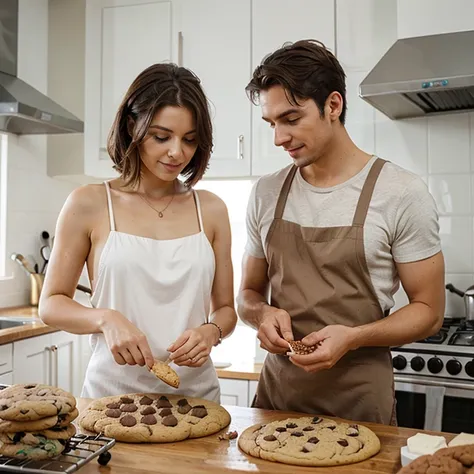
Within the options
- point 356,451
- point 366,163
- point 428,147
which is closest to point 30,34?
point 428,147

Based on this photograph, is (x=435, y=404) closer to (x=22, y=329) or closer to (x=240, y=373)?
(x=240, y=373)

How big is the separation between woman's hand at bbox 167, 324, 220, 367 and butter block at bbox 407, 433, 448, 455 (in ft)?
1.51

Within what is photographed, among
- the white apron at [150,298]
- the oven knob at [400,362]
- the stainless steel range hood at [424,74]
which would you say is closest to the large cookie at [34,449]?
the white apron at [150,298]

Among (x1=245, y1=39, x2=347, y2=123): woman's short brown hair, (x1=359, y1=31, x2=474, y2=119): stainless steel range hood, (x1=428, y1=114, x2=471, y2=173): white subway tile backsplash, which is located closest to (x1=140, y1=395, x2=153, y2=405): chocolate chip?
(x1=245, y1=39, x2=347, y2=123): woman's short brown hair

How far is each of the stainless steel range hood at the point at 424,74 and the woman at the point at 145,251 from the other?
102cm

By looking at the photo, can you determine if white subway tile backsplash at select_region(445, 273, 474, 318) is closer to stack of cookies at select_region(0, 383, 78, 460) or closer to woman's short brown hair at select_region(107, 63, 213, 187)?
woman's short brown hair at select_region(107, 63, 213, 187)

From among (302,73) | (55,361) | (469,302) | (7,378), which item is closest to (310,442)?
(302,73)

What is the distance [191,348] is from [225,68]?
1.85m

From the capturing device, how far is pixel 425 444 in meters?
1.11

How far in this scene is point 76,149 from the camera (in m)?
3.42

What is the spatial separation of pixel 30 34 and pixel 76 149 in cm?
63

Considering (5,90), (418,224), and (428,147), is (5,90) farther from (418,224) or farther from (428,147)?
(418,224)

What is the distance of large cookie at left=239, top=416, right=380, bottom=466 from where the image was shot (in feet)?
3.71

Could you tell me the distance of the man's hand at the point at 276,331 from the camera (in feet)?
4.57
